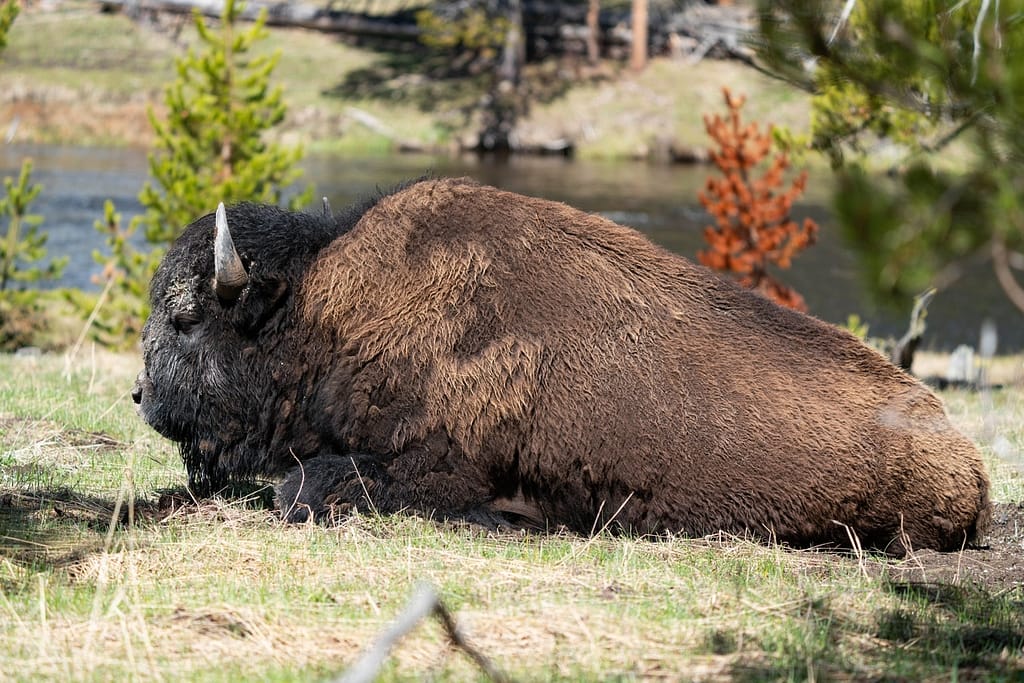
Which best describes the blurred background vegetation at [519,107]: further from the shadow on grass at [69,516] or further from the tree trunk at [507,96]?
the shadow on grass at [69,516]

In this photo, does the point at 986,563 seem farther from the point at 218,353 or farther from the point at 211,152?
the point at 211,152

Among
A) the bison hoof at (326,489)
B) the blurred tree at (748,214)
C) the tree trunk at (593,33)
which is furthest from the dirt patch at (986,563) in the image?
the tree trunk at (593,33)

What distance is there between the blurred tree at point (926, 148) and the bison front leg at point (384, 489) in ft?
9.02

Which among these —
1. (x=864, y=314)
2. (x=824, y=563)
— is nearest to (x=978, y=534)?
(x=824, y=563)

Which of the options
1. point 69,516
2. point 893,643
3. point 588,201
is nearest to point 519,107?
point 588,201

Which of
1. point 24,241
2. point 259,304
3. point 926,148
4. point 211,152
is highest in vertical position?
point 926,148

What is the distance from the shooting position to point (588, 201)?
3139 cm

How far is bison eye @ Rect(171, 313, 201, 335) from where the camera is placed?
6.60 m

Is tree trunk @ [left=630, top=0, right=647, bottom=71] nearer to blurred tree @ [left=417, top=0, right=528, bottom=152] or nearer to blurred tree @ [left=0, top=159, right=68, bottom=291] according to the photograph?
blurred tree @ [left=417, top=0, right=528, bottom=152]

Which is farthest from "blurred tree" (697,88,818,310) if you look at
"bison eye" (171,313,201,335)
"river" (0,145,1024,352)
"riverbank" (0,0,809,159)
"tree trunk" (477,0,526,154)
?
"tree trunk" (477,0,526,154)

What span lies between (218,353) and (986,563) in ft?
13.6

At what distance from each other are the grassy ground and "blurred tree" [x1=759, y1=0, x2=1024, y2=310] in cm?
99

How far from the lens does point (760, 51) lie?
4.03 m

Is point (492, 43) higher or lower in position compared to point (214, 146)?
lower
